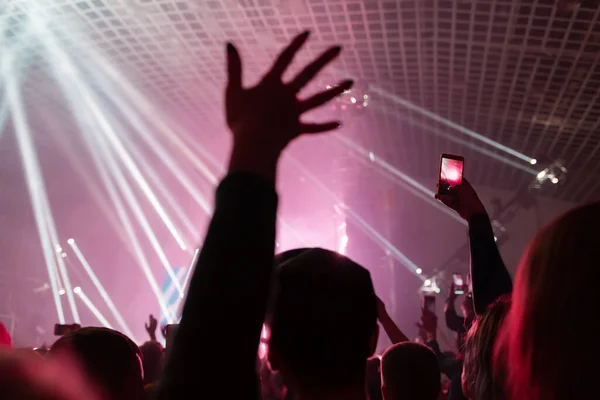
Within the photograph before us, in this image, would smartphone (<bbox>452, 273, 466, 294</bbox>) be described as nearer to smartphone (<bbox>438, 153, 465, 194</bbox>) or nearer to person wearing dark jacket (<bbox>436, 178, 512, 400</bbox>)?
smartphone (<bbox>438, 153, 465, 194</bbox>)

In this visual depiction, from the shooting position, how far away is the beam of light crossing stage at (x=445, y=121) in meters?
8.97

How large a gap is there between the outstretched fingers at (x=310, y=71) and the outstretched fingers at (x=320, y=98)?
1.0 inches

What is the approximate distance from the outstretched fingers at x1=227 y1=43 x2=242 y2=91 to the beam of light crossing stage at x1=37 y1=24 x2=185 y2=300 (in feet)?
26.6

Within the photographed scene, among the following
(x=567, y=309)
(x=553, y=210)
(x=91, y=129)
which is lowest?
(x=553, y=210)

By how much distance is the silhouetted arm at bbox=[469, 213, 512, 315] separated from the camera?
75.4 inches

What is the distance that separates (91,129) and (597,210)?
1214 cm

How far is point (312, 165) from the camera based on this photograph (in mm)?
13859

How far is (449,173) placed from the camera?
7.82 ft

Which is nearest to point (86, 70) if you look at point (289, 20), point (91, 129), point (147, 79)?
point (147, 79)

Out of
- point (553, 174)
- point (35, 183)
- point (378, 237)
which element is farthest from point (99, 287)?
point (553, 174)

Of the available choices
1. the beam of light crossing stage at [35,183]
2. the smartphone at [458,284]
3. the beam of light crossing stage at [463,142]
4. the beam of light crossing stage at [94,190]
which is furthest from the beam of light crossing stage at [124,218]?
the smartphone at [458,284]

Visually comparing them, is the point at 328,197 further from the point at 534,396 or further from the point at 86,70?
the point at 534,396

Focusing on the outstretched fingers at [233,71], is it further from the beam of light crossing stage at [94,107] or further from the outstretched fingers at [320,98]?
the beam of light crossing stage at [94,107]

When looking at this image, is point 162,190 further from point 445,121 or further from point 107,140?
point 445,121
